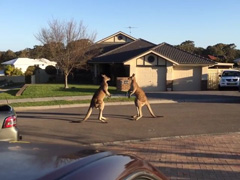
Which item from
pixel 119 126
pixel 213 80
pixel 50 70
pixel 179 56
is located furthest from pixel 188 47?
pixel 119 126

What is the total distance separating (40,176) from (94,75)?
1405 inches

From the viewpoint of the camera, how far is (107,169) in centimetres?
239

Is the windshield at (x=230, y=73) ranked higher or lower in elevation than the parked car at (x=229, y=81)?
higher

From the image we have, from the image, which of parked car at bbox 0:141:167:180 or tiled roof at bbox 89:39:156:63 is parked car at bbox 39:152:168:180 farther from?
tiled roof at bbox 89:39:156:63

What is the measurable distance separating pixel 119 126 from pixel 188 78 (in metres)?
20.5

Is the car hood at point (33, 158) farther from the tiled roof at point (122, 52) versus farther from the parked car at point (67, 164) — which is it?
the tiled roof at point (122, 52)

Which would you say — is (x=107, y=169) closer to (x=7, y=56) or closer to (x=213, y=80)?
(x=213, y=80)

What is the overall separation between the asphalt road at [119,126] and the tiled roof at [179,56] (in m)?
16.4

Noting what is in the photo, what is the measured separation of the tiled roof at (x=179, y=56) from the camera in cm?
2981

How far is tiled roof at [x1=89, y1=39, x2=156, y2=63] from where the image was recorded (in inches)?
1309

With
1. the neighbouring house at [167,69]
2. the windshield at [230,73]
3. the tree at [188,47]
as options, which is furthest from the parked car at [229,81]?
the tree at [188,47]

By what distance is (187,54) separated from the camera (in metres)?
31.8

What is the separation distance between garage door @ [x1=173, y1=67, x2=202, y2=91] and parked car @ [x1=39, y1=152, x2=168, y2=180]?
27353 millimetres

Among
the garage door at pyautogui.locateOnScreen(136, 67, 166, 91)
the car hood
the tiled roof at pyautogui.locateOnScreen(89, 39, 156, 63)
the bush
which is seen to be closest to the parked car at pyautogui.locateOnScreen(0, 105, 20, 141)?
the car hood
